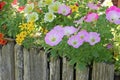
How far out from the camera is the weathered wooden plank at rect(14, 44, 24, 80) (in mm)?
2981

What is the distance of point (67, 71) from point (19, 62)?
20.5 inches

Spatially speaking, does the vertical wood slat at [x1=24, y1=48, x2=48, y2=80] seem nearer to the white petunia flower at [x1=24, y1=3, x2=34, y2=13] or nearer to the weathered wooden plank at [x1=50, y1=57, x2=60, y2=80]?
the weathered wooden plank at [x1=50, y1=57, x2=60, y2=80]

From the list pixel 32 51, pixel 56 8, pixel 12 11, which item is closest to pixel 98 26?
pixel 56 8

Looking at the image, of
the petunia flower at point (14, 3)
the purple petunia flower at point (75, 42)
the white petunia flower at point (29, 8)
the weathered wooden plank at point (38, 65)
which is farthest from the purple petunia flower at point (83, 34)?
the petunia flower at point (14, 3)

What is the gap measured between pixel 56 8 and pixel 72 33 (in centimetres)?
35

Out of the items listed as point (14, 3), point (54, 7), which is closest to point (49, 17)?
→ point (54, 7)

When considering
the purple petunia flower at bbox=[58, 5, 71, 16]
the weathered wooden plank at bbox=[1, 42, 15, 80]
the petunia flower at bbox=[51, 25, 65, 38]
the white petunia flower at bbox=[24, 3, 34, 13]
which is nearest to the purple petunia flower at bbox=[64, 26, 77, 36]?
the petunia flower at bbox=[51, 25, 65, 38]

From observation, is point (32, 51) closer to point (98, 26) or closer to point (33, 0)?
point (33, 0)

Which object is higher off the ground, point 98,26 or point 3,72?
point 98,26

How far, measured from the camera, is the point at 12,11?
317 centimetres

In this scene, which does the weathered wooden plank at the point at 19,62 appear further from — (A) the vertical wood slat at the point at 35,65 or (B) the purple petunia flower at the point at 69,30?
(B) the purple petunia flower at the point at 69,30

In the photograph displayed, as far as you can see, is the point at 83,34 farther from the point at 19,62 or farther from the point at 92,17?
the point at 19,62

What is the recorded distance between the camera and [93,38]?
2416mm

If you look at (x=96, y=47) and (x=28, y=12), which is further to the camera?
(x=28, y=12)
